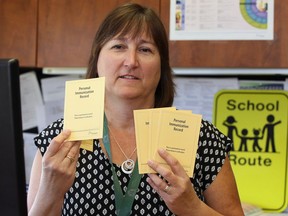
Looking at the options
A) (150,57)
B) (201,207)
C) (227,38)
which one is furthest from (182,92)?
(201,207)

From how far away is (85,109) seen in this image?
0.98m

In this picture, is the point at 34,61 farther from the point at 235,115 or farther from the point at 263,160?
the point at 263,160

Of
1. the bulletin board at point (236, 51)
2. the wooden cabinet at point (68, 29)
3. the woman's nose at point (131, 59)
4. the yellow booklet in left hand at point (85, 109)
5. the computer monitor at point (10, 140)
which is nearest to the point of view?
the computer monitor at point (10, 140)

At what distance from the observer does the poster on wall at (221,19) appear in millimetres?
1600

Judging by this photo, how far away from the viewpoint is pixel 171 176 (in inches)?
39.5

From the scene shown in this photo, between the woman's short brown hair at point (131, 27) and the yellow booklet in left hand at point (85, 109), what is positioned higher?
the woman's short brown hair at point (131, 27)

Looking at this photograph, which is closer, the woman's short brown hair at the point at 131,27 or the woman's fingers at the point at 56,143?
the woman's fingers at the point at 56,143

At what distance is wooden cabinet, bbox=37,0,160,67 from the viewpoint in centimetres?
175

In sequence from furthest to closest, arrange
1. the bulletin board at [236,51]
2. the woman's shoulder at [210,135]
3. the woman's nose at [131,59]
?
the bulletin board at [236,51], the woman's shoulder at [210,135], the woman's nose at [131,59]

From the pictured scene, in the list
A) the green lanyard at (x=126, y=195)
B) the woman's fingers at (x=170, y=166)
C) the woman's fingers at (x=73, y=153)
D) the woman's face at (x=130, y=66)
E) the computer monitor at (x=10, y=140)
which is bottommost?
the green lanyard at (x=126, y=195)

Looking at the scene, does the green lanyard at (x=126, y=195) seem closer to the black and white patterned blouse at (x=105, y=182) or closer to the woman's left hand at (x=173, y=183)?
the black and white patterned blouse at (x=105, y=182)

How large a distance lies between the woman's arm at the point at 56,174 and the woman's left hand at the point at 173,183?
17 cm

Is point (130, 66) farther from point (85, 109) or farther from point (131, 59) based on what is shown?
point (85, 109)

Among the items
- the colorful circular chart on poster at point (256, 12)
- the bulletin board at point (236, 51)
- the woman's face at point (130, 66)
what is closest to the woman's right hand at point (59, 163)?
the woman's face at point (130, 66)
